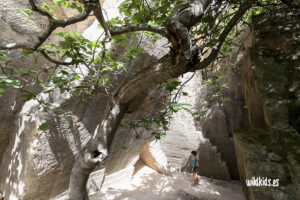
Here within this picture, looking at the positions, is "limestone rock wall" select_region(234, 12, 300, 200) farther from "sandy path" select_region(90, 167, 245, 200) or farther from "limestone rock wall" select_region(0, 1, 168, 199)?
"sandy path" select_region(90, 167, 245, 200)

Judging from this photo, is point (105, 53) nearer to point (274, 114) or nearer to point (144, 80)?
point (144, 80)

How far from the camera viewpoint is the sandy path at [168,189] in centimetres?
499

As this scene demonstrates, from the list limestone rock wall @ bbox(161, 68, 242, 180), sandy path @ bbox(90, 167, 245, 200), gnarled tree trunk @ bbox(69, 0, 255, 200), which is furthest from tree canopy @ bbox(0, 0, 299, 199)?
limestone rock wall @ bbox(161, 68, 242, 180)

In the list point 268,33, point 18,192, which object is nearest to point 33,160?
point 18,192

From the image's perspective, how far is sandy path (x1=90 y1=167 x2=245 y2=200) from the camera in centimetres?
499

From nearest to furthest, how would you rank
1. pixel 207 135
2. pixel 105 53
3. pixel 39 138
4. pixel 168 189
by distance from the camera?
pixel 105 53
pixel 39 138
pixel 168 189
pixel 207 135

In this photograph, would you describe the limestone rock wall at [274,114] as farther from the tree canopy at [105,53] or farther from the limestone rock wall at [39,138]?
the limestone rock wall at [39,138]

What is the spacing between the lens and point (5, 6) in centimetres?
303

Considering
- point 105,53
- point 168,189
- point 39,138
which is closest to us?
point 105,53

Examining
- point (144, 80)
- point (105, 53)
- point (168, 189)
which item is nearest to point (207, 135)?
point (168, 189)

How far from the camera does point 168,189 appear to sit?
18.7 feet

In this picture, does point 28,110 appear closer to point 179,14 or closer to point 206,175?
point 179,14

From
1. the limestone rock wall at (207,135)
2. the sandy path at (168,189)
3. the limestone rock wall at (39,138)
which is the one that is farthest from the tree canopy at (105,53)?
the limestone rock wall at (207,135)

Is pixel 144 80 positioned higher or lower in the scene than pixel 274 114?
higher
